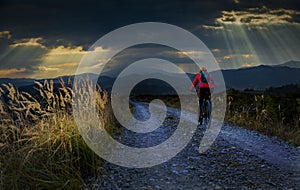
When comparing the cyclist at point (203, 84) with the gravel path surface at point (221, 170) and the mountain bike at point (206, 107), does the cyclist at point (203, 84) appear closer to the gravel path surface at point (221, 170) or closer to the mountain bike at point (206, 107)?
the mountain bike at point (206, 107)

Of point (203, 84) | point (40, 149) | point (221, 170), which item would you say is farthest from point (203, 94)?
point (40, 149)

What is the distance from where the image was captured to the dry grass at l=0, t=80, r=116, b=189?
19.7 ft

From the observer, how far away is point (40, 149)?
257 inches

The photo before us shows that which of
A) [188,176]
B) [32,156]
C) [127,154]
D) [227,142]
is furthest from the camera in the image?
[227,142]

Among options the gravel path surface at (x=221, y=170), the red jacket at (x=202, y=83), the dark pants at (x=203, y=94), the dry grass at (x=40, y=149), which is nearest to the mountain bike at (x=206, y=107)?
the dark pants at (x=203, y=94)

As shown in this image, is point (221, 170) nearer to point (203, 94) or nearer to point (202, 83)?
point (202, 83)

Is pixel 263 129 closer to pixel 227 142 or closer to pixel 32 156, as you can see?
pixel 227 142

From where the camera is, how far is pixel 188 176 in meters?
7.27

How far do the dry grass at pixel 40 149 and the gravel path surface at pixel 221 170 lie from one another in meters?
0.56

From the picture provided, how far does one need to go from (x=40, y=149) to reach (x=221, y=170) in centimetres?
396

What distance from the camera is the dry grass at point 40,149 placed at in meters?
6.00

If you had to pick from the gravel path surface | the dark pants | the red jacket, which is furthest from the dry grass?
the dark pants

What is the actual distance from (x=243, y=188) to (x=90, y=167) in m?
3.18

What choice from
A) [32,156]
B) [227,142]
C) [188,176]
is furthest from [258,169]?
[32,156]
